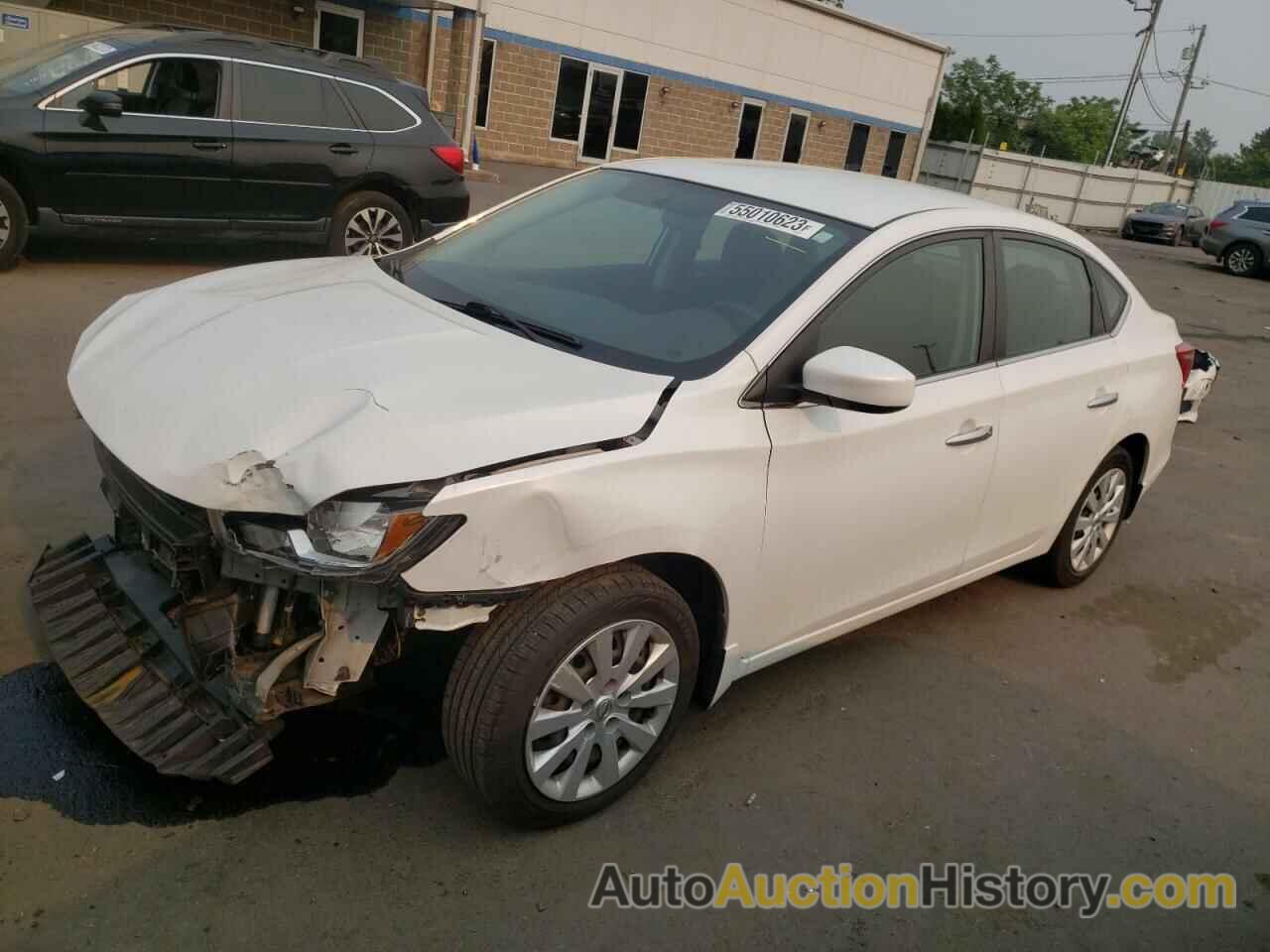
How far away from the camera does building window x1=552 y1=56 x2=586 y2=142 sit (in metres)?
22.3

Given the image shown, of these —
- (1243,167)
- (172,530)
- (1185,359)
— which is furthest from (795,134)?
(1243,167)

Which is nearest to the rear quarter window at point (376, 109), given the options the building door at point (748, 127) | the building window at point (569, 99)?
the building window at point (569, 99)

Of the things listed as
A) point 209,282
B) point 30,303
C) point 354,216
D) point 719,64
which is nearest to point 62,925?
point 209,282

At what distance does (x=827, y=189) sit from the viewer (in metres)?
3.68

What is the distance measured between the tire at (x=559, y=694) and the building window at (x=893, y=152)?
31.2 meters

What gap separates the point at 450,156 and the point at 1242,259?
1918 cm

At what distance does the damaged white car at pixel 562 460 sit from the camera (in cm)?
246

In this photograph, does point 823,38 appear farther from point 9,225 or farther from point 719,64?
point 9,225

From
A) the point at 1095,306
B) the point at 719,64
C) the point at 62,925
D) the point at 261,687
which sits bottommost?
the point at 62,925

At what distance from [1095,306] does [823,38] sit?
2555 cm

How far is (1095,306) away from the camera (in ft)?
14.5

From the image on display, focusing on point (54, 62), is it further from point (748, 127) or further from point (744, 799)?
point (748, 127)

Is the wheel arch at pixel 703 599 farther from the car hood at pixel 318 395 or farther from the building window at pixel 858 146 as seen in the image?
the building window at pixel 858 146

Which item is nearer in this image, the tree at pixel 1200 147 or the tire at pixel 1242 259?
A: the tire at pixel 1242 259
